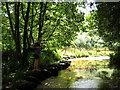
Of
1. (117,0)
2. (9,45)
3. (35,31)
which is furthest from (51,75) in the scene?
(35,31)

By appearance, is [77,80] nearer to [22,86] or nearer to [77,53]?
[22,86]

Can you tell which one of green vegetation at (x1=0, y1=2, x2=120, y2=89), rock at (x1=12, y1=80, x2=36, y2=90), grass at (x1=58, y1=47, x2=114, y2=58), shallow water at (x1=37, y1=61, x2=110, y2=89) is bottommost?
Answer: shallow water at (x1=37, y1=61, x2=110, y2=89)

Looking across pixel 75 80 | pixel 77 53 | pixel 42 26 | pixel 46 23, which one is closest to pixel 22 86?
pixel 75 80

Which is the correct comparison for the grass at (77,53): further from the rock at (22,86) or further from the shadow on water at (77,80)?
the rock at (22,86)

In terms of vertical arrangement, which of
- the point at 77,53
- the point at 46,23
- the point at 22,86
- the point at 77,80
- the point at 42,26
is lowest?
the point at 77,80

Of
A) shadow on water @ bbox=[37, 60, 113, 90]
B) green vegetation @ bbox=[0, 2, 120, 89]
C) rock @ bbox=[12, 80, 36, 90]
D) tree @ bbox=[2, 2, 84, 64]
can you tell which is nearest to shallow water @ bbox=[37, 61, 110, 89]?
shadow on water @ bbox=[37, 60, 113, 90]

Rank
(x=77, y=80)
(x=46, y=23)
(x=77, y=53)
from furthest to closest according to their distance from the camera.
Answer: (x=77, y=53)
(x=46, y=23)
(x=77, y=80)

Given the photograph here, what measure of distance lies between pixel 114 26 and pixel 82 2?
4.37m

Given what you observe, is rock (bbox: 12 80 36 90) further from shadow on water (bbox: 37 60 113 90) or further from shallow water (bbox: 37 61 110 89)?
shallow water (bbox: 37 61 110 89)

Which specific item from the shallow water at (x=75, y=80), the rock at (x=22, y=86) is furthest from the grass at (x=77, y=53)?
the rock at (x=22, y=86)

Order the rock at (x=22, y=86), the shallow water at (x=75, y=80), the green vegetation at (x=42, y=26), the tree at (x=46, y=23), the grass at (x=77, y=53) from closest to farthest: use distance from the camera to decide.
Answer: the rock at (x=22, y=86)
the shallow water at (x=75, y=80)
the green vegetation at (x=42, y=26)
the tree at (x=46, y=23)
the grass at (x=77, y=53)

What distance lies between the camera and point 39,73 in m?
9.54

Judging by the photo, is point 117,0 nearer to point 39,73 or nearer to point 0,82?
point 39,73

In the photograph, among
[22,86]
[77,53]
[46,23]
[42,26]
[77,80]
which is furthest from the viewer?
[77,53]
